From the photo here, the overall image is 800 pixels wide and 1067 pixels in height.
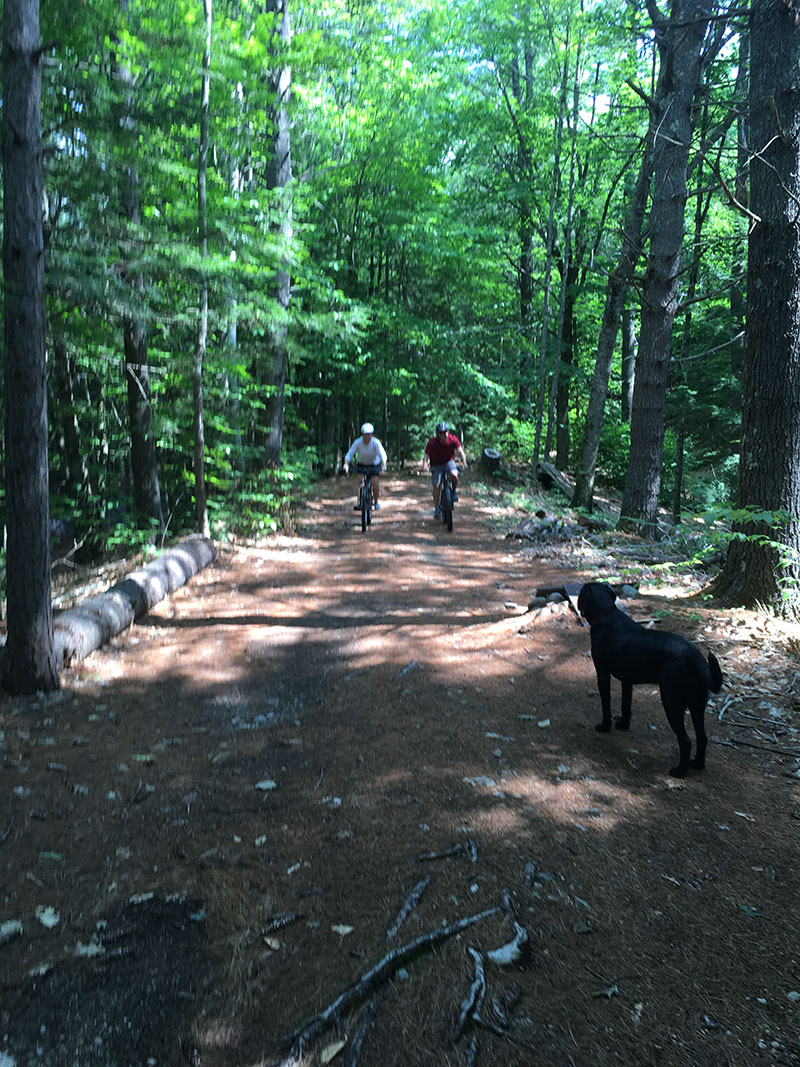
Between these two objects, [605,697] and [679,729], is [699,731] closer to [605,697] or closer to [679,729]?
[679,729]

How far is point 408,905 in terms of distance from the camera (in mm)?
2930

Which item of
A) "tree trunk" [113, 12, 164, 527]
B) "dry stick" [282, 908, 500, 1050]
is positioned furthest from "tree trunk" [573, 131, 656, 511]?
"dry stick" [282, 908, 500, 1050]

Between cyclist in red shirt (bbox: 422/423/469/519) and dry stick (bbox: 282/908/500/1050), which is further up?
cyclist in red shirt (bbox: 422/423/469/519)

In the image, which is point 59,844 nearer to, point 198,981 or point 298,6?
point 198,981

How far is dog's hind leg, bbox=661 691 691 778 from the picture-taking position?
12.8ft

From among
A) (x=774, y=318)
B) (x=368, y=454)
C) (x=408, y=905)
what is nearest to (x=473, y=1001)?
(x=408, y=905)

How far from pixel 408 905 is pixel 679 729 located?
1888mm

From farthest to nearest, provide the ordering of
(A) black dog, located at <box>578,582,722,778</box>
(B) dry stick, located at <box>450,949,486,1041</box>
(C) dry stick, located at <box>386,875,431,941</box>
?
1. (A) black dog, located at <box>578,582,722,778</box>
2. (C) dry stick, located at <box>386,875,431,941</box>
3. (B) dry stick, located at <box>450,949,486,1041</box>

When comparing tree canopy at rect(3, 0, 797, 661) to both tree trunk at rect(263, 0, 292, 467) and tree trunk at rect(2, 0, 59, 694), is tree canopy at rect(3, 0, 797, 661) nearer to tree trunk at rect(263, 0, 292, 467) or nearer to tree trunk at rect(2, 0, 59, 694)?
tree trunk at rect(263, 0, 292, 467)

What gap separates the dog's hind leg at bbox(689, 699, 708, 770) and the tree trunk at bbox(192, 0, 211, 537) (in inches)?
293

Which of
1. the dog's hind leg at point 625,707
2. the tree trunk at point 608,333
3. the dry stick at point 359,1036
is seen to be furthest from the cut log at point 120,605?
the tree trunk at point 608,333

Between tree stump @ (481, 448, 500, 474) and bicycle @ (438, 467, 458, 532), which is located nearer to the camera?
bicycle @ (438, 467, 458, 532)

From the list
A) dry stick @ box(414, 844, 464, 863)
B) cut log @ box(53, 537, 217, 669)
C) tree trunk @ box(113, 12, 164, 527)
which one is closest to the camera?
dry stick @ box(414, 844, 464, 863)

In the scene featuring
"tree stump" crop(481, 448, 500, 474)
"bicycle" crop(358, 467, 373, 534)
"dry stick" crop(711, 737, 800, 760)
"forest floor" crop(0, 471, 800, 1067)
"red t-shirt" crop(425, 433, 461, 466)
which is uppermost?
"red t-shirt" crop(425, 433, 461, 466)
